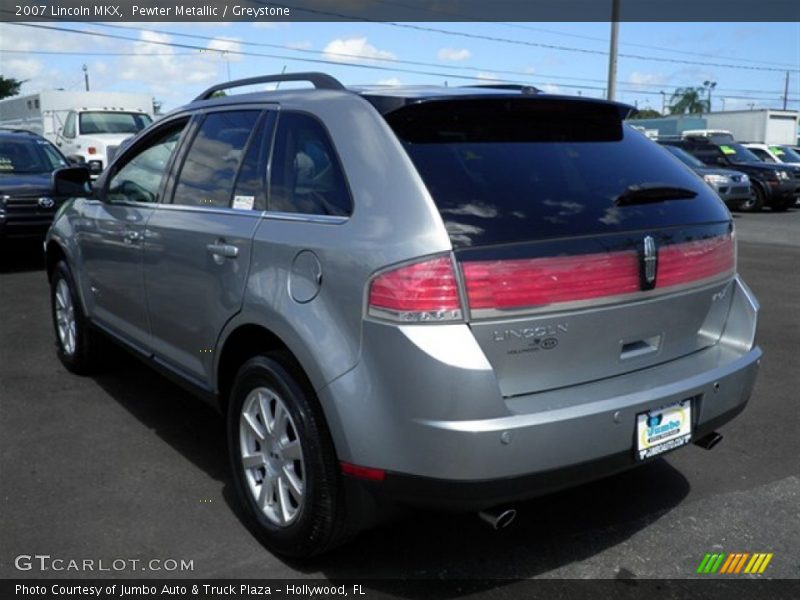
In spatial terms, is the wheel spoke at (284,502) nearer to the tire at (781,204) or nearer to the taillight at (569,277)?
the taillight at (569,277)

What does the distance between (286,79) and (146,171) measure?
4.15 feet

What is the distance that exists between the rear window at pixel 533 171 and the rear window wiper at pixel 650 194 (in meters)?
0.02

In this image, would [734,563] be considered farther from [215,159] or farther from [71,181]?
[71,181]

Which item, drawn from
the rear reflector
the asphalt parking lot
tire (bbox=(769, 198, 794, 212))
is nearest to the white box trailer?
tire (bbox=(769, 198, 794, 212))

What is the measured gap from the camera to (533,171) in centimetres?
285

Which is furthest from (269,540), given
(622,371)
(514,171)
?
(514,171)

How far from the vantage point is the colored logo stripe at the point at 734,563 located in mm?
2969

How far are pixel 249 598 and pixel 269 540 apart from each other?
287 millimetres

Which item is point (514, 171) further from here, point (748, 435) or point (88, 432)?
point (88, 432)

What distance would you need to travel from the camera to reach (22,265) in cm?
1030

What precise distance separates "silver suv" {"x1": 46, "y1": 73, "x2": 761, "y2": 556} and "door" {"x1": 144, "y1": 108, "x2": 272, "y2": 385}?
0.01 meters

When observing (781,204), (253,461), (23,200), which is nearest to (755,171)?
(781,204)

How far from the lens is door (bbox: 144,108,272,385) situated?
129 inches

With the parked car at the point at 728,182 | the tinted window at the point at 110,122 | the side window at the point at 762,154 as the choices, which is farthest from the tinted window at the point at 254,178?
the side window at the point at 762,154
